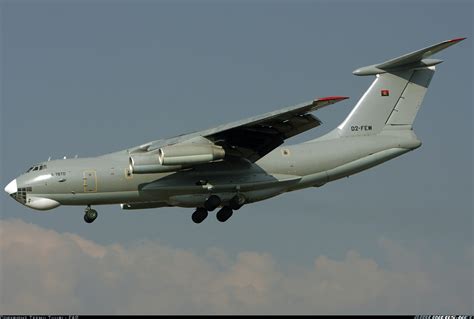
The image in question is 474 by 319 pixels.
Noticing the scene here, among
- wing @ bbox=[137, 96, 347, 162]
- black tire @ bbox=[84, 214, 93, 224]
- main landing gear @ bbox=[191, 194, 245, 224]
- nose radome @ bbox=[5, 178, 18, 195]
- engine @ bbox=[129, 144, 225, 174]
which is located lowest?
black tire @ bbox=[84, 214, 93, 224]

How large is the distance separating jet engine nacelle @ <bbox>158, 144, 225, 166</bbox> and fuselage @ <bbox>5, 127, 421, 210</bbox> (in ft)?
3.74

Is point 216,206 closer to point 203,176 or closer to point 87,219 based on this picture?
point 203,176

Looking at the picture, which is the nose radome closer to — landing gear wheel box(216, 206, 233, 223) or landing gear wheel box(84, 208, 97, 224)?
landing gear wheel box(84, 208, 97, 224)

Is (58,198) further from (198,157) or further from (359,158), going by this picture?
(359,158)

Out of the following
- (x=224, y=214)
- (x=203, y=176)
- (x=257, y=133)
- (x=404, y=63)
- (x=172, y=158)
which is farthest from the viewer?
(x=404, y=63)

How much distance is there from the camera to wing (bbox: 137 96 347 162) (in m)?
20.9

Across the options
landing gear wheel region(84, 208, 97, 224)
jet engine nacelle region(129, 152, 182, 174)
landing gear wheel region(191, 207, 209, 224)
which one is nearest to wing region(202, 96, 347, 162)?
jet engine nacelle region(129, 152, 182, 174)

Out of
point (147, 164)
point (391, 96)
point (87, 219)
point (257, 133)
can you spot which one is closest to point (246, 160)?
point (257, 133)

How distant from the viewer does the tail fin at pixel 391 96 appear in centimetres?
2391

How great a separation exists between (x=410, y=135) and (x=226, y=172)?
16.0ft

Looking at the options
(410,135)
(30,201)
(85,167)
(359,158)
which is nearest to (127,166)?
(85,167)

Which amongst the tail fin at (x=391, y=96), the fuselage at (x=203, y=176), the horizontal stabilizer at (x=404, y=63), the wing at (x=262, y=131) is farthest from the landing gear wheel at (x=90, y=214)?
the horizontal stabilizer at (x=404, y=63)

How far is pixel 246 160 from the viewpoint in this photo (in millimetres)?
22359

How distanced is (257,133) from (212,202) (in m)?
1.90
